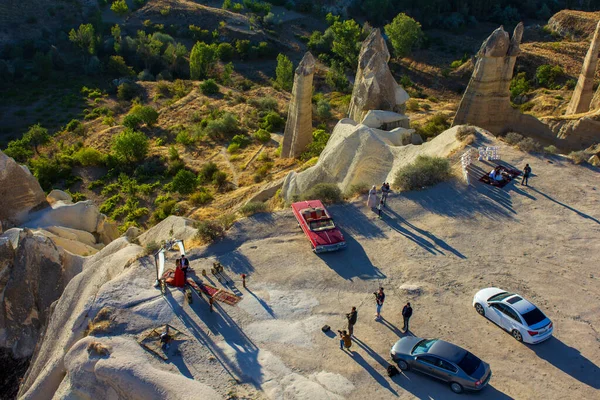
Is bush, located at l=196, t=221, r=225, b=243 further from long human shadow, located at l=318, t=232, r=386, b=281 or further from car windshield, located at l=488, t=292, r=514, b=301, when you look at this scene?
car windshield, located at l=488, t=292, r=514, b=301

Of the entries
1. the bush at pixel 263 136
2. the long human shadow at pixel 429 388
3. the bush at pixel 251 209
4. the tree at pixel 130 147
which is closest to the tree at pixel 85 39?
the tree at pixel 130 147

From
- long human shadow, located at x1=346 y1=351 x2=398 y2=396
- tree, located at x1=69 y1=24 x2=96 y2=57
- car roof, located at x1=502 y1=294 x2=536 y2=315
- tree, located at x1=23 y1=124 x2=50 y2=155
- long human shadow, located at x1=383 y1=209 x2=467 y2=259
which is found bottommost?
tree, located at x1=23 y1=124 x2=50 y2=155

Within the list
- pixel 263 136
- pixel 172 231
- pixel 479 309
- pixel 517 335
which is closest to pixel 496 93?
pixel 479 309

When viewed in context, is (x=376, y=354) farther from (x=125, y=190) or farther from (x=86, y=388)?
(x=125, y=190)

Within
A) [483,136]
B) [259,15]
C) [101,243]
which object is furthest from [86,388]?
[259,15]

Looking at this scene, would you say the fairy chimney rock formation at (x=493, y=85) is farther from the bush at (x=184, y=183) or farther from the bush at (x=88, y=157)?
the bush at (x=88, y=157)

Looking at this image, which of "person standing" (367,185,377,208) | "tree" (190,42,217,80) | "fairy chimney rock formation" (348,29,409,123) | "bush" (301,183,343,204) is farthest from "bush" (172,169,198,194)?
"tree" (190,42,217,80)
